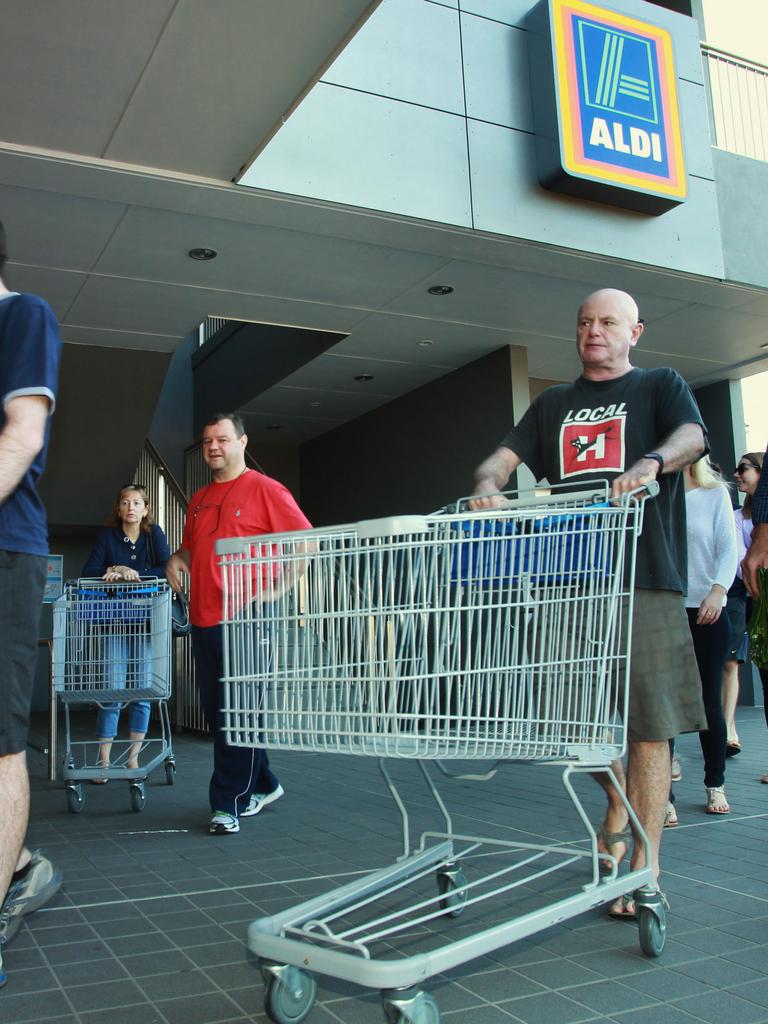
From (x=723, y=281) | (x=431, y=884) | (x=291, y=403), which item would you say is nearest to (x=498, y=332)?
(x=723, y=281)

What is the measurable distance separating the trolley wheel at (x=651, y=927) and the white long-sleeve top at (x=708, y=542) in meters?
2.45

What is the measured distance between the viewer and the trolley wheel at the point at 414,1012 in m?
1.99

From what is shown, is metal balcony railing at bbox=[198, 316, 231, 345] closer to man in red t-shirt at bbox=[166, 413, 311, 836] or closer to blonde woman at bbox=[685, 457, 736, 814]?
man in red t-shirt at bbox=[166, 413, 311, 836]

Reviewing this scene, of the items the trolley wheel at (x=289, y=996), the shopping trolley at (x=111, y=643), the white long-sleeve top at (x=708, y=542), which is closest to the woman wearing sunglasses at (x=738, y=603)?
the white long-sleeve top at (x=708, y=542)

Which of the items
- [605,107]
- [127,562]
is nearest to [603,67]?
[605,107]

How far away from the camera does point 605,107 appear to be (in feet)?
24.5

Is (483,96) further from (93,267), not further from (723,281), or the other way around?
(93,267)

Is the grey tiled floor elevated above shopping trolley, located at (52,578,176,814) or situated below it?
below

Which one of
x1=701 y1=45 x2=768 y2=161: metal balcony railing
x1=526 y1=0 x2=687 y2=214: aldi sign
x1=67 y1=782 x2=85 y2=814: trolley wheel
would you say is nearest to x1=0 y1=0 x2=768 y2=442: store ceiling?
x1=526 y1=0 x2=687 y2=214: aldi sign

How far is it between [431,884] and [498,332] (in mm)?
6757

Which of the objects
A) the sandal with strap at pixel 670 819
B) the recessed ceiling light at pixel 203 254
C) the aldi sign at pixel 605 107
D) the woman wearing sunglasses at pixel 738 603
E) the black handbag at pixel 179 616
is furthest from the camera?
the aldi sign at pixel 605 107

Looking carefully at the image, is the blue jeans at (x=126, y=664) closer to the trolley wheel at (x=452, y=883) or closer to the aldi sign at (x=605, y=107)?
the trolley wheel at (x=452, y=883)

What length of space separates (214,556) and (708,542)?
2.60 meters

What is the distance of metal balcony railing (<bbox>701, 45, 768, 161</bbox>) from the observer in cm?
908
